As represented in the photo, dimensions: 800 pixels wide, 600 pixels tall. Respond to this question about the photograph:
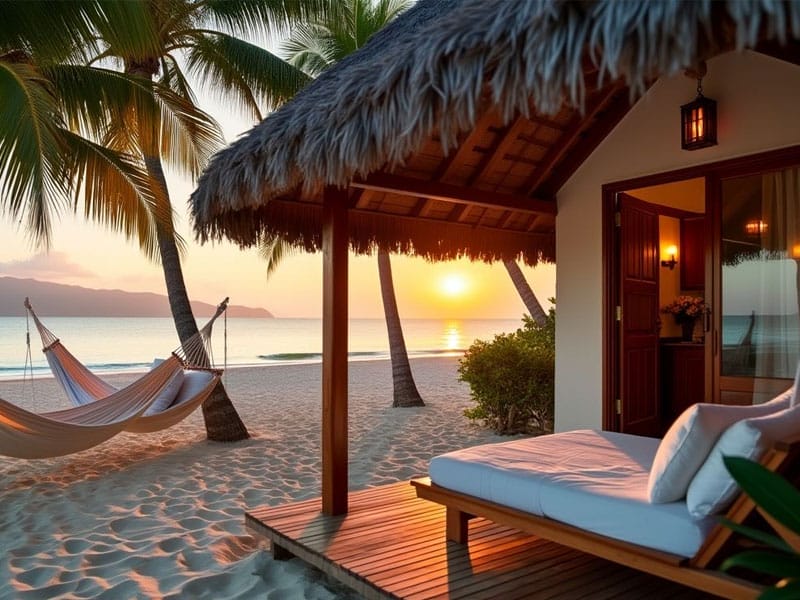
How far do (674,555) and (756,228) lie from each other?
2.54m

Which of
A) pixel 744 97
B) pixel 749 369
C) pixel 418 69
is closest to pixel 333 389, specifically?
pixel 418 69

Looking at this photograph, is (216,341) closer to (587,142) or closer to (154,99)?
(154,99)

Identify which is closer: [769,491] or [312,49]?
[769,491]

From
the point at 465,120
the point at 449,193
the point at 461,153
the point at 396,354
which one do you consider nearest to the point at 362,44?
the point at 396,354

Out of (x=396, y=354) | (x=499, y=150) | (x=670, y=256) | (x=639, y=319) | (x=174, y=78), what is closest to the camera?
(x=499, y=150)

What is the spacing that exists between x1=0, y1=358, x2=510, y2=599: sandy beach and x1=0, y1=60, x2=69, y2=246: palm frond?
1.84 metres

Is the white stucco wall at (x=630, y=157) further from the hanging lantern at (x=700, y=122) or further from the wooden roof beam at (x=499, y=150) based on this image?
the wooden roof beam at (x=499, y=150)

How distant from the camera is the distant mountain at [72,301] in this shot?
81.3ft

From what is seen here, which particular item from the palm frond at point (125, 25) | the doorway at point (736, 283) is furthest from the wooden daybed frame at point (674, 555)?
the palm frond at point (125, 25)

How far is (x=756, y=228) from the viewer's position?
3.81 meters

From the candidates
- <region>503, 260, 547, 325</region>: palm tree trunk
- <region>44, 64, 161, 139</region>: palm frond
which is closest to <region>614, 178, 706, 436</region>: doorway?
<region>503, 260, 547, 325</region>: palm tree trunk

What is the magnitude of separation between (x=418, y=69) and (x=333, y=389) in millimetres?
1728

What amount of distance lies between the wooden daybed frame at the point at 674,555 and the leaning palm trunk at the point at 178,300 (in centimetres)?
386

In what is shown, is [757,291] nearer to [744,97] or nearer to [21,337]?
[744,97]
